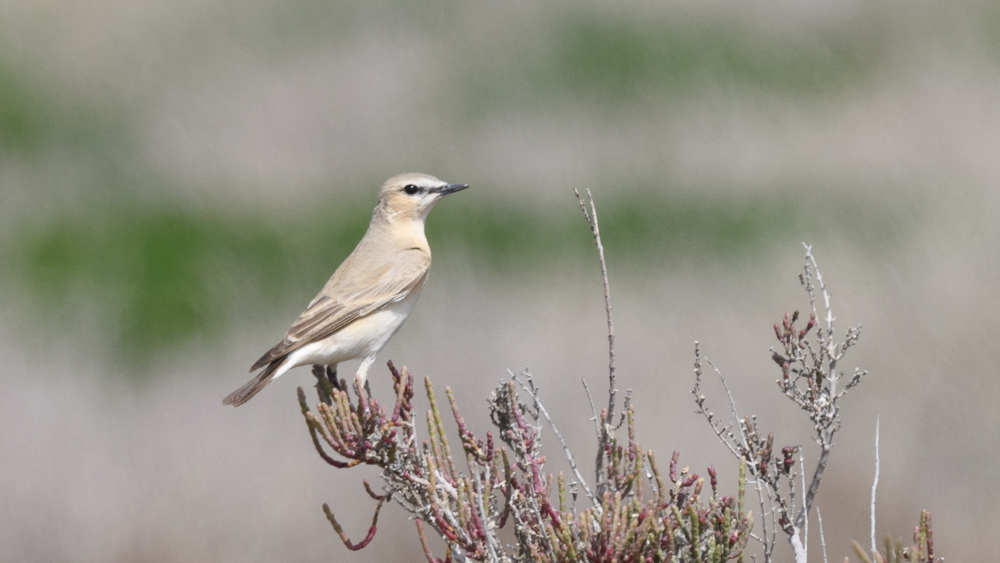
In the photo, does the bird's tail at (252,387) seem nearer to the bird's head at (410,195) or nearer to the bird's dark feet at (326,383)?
the bird's dark feet at (326,383)

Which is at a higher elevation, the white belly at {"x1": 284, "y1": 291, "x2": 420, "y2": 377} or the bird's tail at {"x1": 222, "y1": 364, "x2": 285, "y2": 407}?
the white belly at {"x1": 284, "y1": 291, "x2": 420, "y2": 377}

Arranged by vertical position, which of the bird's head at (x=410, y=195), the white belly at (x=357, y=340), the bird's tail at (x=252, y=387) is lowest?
the bird's tail at (x=252, y=387)

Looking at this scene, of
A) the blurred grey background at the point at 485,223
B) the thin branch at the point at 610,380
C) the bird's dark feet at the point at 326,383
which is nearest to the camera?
the thin branch at the point at 610,380

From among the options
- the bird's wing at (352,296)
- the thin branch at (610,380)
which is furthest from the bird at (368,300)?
the thin branch at (610,380)

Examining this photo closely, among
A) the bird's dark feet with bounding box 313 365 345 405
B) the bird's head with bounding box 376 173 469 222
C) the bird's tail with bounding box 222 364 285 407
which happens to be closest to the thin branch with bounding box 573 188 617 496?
the bird's dark feet with bounding box 313 365 345 405

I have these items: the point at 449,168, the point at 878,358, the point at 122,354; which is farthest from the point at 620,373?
the point at 122,354

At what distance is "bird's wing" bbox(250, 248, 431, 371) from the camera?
5047 millimetres

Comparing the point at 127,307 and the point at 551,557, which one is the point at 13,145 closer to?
the point at 127,307

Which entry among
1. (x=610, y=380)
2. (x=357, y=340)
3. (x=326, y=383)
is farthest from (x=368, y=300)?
(x=610, y=380)

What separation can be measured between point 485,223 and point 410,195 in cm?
610

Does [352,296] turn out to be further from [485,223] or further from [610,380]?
[485,223]

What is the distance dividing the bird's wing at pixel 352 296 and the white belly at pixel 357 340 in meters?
0.03

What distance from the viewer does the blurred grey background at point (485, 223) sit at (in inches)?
364

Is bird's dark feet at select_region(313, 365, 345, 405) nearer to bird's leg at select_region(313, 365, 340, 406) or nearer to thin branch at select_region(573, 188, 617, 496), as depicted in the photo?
bird's leg at select_region(313, 365, 340, 406)
